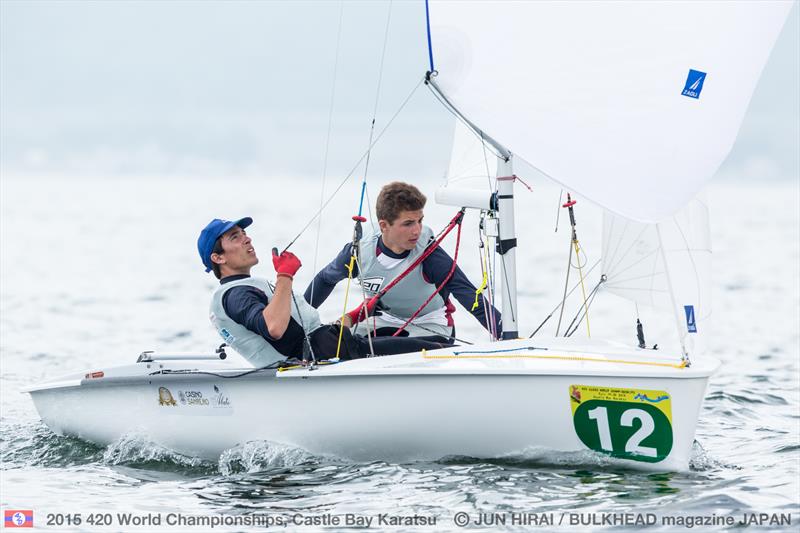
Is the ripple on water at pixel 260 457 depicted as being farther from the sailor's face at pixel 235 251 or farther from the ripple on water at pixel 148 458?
the sailor's face at pixel 235 251

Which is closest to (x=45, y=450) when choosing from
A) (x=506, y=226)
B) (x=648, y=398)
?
(x=506, y=226)

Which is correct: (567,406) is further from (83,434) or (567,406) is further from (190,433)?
(83,434)

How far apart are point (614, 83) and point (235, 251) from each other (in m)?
1.84

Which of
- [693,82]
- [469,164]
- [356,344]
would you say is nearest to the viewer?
[693,82]

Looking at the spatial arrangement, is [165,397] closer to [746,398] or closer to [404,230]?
[404,230]

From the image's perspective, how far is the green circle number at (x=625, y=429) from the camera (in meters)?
4.23

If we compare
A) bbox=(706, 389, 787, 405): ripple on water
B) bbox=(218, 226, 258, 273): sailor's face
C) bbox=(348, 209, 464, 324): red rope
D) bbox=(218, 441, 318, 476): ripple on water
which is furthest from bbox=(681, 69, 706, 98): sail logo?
bbox=(706, 389, 787, 405): ripple on water

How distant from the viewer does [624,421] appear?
4.27 m

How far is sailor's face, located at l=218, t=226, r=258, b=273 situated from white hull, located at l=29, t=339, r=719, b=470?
524 millimetres

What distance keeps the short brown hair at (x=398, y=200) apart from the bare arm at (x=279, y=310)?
0.84m

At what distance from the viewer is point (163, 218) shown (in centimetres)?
3903

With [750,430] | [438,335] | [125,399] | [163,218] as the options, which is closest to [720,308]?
[750,430]

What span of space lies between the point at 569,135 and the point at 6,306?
11.1 metres

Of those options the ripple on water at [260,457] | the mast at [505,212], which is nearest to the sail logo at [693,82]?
the mast at [505,212]
